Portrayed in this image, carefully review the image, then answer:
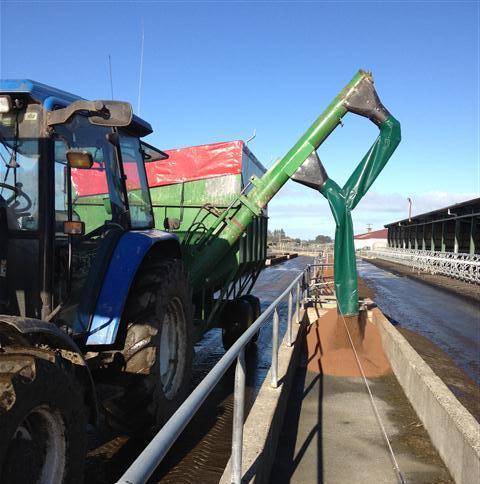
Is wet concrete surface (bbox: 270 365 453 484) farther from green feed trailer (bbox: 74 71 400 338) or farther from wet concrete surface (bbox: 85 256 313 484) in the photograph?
green feed trailer (bbox: 74 71 400 338)

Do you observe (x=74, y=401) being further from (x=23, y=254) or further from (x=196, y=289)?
(x=196, y=289)

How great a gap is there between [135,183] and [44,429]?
3037 mm

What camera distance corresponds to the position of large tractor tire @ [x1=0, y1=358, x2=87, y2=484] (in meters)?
2.36

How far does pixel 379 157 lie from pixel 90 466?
553cm

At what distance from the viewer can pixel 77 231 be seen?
374 cm

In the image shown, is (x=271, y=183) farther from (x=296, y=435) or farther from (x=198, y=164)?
(x=296, y=435)

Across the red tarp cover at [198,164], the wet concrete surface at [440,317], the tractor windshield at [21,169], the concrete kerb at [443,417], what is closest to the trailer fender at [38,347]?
the tractor windshield at [21,169]

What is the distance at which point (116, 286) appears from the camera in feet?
13.7

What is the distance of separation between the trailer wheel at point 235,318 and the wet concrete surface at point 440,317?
3.57 m

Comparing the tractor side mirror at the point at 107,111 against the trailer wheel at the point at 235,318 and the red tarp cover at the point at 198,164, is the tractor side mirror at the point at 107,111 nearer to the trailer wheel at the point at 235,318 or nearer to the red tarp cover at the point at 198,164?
the red tarp cover at the point at 198,164

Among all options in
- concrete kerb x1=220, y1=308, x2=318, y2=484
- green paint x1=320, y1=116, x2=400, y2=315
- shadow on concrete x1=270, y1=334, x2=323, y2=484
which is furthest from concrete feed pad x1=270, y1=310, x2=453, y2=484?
green paint x1=320, y1=116, x2=400, y2=315

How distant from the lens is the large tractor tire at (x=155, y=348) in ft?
13.3

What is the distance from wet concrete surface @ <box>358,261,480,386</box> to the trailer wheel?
3.57 m

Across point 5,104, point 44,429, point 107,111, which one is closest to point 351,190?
point 107,111
